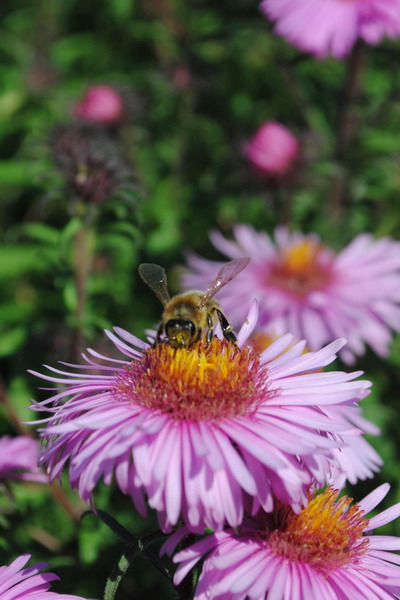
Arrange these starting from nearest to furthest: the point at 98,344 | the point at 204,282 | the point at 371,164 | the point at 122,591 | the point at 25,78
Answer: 1. the point at 122,591
2. the point at 98,344
3. the point at 204,282
4. the point at 371,164
5. the point at 25,78

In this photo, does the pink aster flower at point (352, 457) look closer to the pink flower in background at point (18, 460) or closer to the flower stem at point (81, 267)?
the pink flower in background at point (18, 460)

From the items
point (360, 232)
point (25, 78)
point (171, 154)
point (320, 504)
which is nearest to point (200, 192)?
point (171, 154)

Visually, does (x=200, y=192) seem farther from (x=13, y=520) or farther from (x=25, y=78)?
(x=13, y=520)

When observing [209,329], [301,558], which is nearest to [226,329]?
[209,329]

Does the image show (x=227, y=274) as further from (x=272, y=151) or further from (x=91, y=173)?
(x=272, y=151)

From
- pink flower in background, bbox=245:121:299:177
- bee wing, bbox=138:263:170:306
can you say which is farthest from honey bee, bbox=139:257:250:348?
pink flower in background, bbox=245:121:299:177

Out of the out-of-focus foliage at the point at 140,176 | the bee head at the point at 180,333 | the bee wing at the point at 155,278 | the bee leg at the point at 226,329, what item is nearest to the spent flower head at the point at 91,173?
the out-of-focus foliage at the point at 140,176
